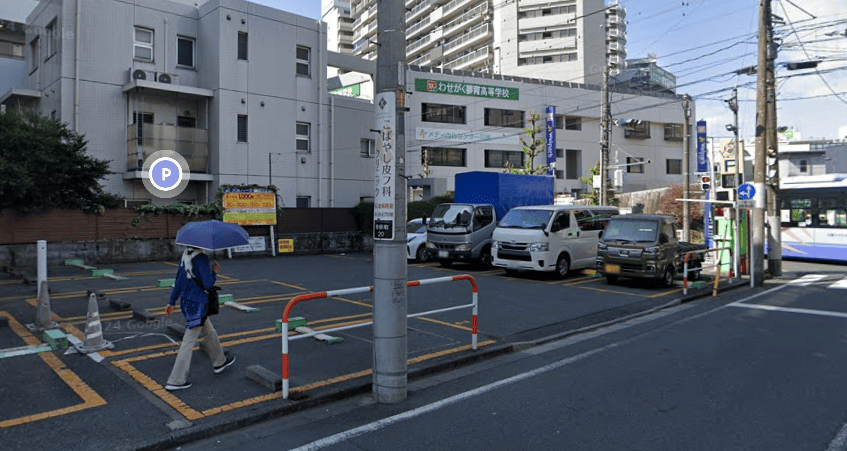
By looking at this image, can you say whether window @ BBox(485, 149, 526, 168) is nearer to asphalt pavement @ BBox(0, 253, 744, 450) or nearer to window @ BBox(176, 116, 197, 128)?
window @ BBox(176, 116, 197, 128)

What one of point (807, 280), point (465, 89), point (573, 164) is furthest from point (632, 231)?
point (573, 164)

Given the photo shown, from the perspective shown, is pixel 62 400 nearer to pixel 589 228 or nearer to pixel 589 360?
pixel 589 360

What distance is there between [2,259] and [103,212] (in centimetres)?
308

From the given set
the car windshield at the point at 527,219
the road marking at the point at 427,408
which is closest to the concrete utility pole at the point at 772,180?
the car windshield at the point at 527,219

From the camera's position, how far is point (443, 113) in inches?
1705

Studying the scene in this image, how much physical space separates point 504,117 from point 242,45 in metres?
26.7

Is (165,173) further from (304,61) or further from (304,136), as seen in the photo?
(304,61)

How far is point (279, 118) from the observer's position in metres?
25.5

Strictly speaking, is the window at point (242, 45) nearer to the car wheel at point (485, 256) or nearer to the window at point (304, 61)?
the window at point (304, 61)

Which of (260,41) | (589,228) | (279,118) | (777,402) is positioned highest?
(260,41)

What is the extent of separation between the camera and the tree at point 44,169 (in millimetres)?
15367

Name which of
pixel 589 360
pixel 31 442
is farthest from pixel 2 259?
pixel 589 360

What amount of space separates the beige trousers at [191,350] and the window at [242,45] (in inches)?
823

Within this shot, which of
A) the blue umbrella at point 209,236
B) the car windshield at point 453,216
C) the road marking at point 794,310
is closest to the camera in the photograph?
the blue umbrella at point 209,236
